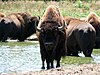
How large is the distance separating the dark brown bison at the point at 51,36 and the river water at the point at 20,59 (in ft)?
1.76

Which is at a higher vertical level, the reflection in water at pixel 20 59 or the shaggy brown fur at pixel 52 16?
the shaggy brown fur at pixel 52 16

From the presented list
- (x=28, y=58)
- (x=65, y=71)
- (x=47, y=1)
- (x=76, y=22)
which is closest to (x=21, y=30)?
(x=76, y=22)

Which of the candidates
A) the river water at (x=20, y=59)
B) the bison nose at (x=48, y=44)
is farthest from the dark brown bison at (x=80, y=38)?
the bison nose at (x=48, y=44)

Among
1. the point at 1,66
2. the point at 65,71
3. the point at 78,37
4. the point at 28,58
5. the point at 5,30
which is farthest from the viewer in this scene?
the point at 5,30

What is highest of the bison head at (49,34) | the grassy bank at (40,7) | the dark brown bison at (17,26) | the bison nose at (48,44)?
the bison head at (49,34)

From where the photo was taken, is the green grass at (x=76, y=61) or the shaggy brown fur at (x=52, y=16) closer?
the shaggy brown fur at (x=52, y=16)

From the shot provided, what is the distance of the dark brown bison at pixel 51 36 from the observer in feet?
41.1

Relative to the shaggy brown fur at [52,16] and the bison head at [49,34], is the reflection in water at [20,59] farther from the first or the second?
the shaggy brown fur at [52,16]

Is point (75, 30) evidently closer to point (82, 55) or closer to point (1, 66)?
point (82, 55)

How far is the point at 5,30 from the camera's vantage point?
23.7 meters

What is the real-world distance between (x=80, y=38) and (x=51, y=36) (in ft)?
14.7

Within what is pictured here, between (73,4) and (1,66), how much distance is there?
28.6 meters

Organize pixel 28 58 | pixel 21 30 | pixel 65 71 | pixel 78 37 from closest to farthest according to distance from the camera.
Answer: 1. pixel 65 71
2. pixel 28 58
3. pixel 78 37
4. pixel 21 30

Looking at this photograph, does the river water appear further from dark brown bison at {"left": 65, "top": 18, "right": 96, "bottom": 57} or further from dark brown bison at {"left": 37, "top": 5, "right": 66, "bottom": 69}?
dark brown bison at {"left": 65, "top": 18, "right": 96, "bottom": 57}
